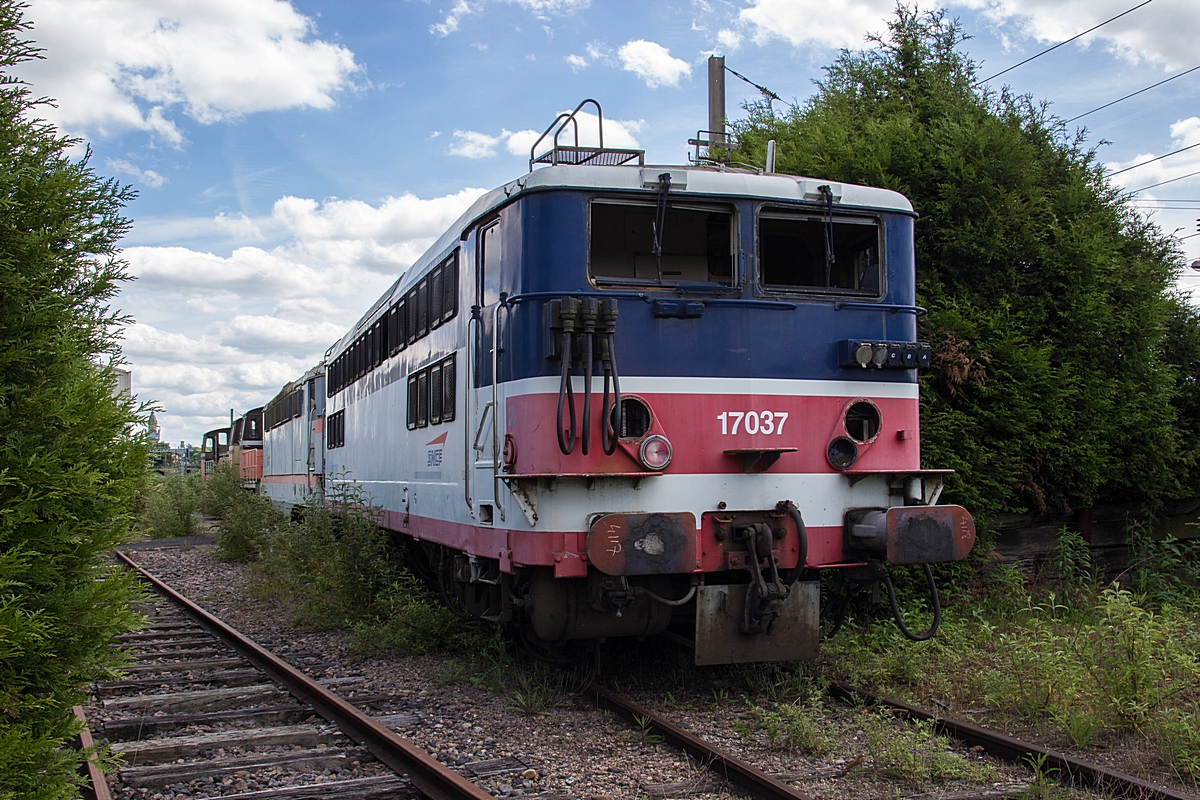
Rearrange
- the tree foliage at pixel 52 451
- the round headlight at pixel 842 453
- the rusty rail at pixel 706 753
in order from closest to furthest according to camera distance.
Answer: the tree foliage at pixel 52 451 < the rusty rail at pixel 706 753 < the round headlight at pixel 842 453

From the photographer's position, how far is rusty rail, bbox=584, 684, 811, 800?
451 centimetres

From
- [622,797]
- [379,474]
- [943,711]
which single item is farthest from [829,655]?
[379,474]

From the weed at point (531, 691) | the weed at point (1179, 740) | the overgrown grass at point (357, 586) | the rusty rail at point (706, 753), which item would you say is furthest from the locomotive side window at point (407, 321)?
the weed at point (1179, 740)

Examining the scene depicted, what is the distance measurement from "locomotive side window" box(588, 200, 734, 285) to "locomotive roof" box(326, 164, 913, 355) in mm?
138

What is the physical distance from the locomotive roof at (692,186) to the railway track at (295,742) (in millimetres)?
3146

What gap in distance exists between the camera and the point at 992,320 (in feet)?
30.1

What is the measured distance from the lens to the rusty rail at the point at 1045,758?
438 centimetres

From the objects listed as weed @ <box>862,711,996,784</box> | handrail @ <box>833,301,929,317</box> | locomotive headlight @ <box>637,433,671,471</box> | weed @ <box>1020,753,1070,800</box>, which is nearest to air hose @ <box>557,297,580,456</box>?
locomotive headlight @ <box>637,433,671,471</box>

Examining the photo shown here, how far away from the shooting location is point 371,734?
18.2 ft

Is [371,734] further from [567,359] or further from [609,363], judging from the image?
[609,363]

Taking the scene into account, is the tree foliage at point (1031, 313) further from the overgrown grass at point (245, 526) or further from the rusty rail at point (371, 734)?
the overgrown grass at point (245, 526)

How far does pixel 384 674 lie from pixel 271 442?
16.8 m

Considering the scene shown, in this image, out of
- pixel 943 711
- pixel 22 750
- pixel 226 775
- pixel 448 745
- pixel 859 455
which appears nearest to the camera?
pixel 22 750

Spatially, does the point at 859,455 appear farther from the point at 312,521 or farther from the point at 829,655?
the point at 312,521
